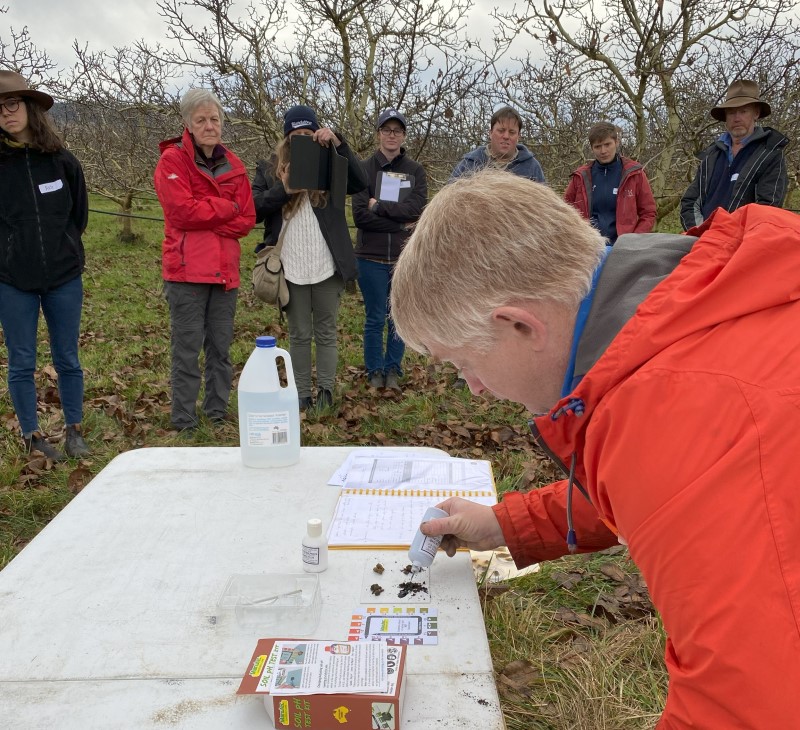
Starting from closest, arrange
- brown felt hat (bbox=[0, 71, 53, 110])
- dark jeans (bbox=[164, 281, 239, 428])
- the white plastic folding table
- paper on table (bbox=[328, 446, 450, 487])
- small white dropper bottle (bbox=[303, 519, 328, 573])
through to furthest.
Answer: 1. the white plastic folding table
2. small white dropper bottle (bbox=[303, 519, 328, 573])
3. paper on table (bbox=[328, 446, 450, 487])
4. brown felt hat (bbox=[0, 71, 53, 110])
5. dark jeans (bbox=[164, 281, 239, 428])

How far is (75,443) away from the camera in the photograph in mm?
4164

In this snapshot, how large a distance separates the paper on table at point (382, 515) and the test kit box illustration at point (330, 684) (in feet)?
1.57

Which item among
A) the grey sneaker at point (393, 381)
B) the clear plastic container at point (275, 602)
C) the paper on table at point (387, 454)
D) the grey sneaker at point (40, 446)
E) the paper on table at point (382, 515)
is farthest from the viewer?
the grey sneaker at point (393, 381)

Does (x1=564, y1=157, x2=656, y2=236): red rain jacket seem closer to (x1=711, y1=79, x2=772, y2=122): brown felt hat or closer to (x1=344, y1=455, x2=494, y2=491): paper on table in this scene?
(x1=711, y1=79, x2=772, y2=122): brown felt hat

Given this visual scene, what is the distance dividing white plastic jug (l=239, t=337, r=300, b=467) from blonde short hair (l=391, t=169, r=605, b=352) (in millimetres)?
893

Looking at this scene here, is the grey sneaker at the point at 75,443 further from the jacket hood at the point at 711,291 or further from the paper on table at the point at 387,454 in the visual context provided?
the jacket hood at the point at 711,291

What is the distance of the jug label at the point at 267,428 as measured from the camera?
2.03 m

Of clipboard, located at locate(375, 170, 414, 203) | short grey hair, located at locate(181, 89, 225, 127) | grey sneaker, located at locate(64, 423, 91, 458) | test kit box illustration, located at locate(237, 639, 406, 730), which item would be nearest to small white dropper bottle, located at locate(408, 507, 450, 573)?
test kit box illustration, located at locate(237, 639, 406, 730)

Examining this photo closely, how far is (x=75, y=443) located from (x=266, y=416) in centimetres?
260

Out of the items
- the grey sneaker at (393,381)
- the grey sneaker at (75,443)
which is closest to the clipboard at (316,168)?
the grey sneaker at (393,381)

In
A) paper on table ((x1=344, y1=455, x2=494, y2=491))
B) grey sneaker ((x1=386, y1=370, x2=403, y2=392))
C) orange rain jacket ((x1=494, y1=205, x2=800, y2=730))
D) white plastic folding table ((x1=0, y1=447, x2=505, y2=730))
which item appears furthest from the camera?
grey sneaker ((x1=386, y1=370, x2=403, y2=392))

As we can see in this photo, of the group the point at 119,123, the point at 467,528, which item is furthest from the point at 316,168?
the point at 119,123

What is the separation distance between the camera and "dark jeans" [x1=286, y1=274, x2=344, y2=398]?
15.9 ft

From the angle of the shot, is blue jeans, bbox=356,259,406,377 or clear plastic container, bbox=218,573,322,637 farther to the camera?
blue jeans, bbox=356,259,406,377
